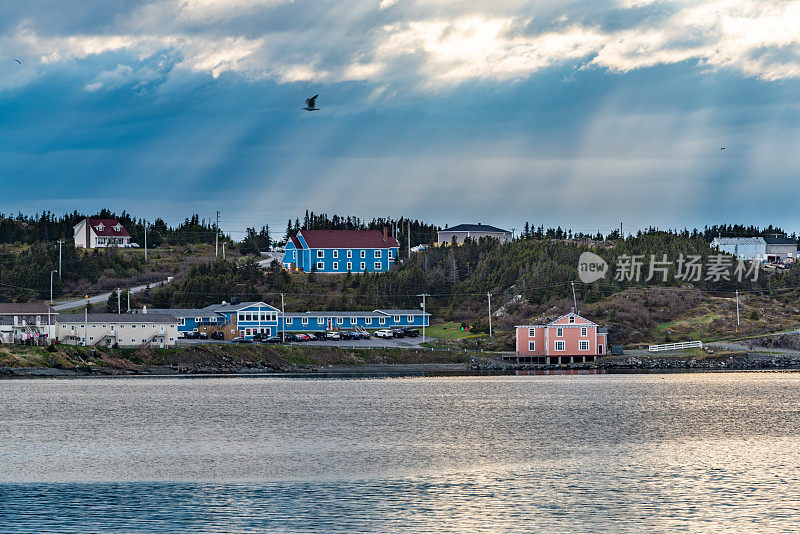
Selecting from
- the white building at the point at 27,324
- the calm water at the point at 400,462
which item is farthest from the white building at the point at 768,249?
the white building at the point at 27,324

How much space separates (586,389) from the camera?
92688 millimetres

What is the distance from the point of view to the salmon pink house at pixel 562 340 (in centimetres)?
12038

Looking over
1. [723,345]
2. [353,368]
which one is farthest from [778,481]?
[723,345]

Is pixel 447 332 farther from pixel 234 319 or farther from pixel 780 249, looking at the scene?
pixel 780 249

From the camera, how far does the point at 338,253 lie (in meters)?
166

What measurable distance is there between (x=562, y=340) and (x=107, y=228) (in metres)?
109

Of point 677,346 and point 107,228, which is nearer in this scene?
point 677,346

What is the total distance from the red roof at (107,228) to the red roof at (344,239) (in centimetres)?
4676

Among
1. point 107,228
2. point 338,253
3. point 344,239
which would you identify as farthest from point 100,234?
point 338,253

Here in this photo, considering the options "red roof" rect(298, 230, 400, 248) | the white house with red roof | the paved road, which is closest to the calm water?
the paved road

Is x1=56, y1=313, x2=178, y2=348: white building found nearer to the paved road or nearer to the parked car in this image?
the paved road

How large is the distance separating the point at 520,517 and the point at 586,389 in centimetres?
6247

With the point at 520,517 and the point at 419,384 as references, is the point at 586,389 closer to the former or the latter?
the point at 419,384

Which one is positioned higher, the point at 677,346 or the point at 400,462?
the point at 677,346
